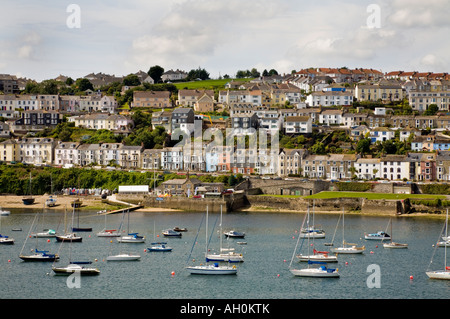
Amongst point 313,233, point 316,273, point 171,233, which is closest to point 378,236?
point 313,233

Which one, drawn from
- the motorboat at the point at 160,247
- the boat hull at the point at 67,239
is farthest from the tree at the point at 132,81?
the motorboat at the point at 160,247

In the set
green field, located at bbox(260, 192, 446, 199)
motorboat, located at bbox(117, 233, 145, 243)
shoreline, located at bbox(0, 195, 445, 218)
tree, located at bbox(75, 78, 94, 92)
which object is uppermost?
tree, located at bbox(75, 78, 94, 92)

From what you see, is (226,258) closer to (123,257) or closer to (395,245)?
(123,257)

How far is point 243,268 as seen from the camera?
1469 inches

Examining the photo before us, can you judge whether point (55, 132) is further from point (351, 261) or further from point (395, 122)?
point (351, 261)

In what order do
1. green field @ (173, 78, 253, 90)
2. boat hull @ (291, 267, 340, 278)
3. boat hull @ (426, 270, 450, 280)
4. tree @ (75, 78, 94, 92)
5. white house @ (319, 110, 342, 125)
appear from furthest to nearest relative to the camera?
tree @ (75, 78, 94, 92) < green field @ (173, 78, 253, 90) < white house @ (319, 110, 342, 125) < boat hull @ (291, 267, 340, 278) < boat hull @ (426, 270, 450, 280)

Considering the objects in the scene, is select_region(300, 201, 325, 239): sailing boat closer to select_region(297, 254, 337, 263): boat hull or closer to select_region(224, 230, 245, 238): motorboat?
select_region(224, 230, 245, 238): motorboat

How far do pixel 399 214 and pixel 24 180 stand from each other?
35.2 metres

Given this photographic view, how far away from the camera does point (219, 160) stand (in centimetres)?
6912

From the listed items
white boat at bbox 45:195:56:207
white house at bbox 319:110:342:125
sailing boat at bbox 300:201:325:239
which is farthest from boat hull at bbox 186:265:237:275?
white house at bbox 319:110:342:125

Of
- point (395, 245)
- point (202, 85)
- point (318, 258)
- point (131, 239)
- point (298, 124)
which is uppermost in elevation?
point (202, 85)

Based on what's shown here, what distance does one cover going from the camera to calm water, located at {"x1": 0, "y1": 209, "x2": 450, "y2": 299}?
3262 cm
